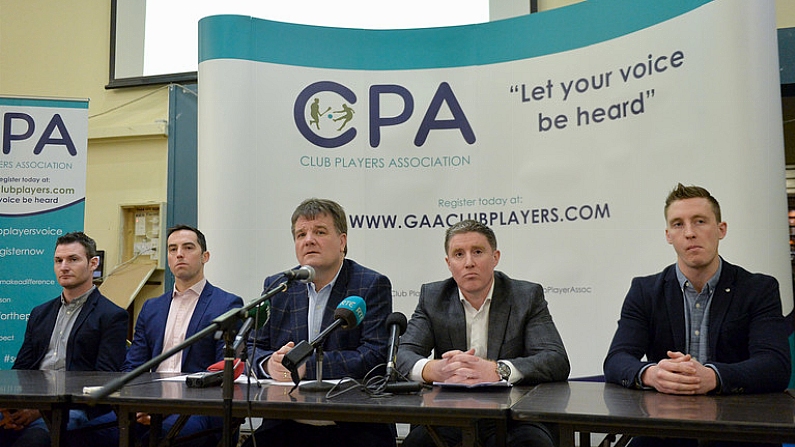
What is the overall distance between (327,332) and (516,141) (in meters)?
2.07

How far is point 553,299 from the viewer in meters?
3.72

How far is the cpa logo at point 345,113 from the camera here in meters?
4.07

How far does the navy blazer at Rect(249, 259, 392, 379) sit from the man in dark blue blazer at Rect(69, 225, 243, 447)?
0.46m

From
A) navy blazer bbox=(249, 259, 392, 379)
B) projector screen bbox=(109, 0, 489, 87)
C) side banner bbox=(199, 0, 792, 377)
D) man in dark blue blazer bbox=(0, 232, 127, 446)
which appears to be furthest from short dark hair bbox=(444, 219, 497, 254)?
projector screen bbox=(109, 0, 489, 87)

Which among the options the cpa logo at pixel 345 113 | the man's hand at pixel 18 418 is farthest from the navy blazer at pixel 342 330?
the cpa logo at pixel 345 113

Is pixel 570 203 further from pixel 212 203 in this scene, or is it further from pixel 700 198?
pixel 212 203

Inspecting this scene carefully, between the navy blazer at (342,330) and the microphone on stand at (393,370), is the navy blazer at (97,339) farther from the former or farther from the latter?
the microphone on stand at (393,370)

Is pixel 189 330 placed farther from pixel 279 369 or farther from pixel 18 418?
pixel 279 369

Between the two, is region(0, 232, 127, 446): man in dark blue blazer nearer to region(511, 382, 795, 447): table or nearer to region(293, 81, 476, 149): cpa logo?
region(293, 81, 476, 149): cpa logo

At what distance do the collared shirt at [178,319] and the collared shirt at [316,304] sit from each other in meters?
0.77

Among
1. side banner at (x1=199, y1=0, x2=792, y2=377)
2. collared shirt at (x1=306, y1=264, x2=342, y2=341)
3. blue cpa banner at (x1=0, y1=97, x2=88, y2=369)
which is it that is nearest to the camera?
collared shirt at (x1=306, y1=264, x2=342, y2=341)

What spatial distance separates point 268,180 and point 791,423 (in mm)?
3121

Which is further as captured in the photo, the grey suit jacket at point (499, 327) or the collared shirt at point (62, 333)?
the collared shirt at point (62, 333)

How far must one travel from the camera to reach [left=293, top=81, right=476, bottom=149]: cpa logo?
13.4ft
